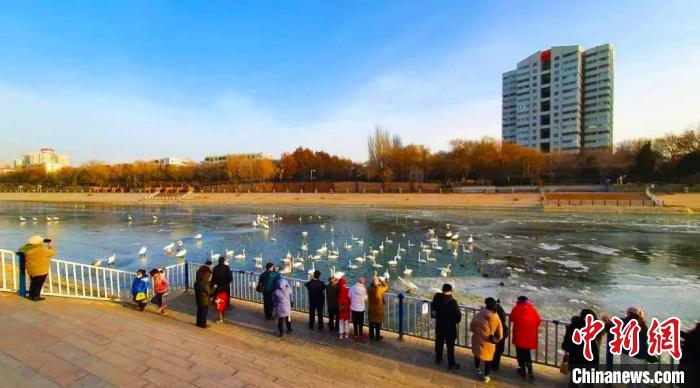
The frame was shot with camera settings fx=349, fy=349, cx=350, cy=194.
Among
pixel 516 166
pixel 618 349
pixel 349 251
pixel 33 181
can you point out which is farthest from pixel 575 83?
pixel 33 181

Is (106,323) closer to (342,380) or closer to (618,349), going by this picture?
(342,380)

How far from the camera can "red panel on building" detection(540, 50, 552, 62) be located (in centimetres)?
13125

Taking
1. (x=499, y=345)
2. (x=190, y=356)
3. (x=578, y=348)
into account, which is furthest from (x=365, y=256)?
(x=578, y=348)

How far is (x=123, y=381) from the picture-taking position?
5586 millimetres

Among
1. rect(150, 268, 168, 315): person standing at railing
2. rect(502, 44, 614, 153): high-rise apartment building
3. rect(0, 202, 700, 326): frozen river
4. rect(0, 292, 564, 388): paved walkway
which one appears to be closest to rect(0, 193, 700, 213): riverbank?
rect(0, 202, 700, 326): frozen river

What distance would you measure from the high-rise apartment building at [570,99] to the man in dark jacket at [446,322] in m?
134

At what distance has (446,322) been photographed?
22.4 feet

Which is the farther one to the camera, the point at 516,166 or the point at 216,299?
the point at 516,166

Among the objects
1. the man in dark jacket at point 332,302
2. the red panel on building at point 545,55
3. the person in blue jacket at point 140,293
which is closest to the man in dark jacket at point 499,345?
the man in dark jacket at point 332,302

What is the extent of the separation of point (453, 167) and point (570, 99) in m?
67.4

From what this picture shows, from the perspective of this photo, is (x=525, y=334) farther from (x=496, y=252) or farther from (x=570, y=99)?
(x=570, y=99)

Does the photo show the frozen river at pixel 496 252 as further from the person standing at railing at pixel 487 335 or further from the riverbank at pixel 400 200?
the riverbank at pixel 400 200

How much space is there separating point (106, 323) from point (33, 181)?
170397 mm

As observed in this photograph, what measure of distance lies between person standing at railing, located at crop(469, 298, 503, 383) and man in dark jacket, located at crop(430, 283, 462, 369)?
44 centimetres
